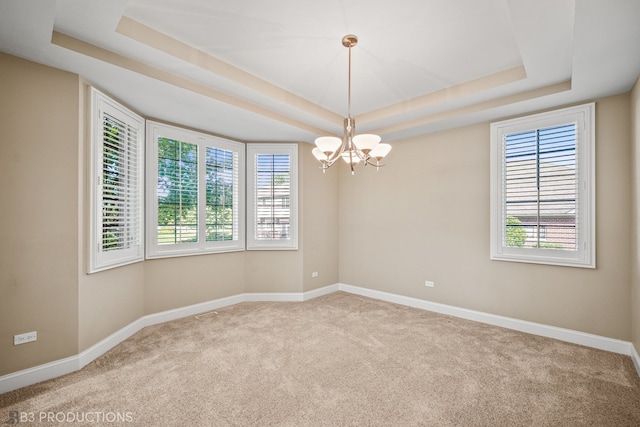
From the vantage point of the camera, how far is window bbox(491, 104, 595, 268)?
3229 millimetres

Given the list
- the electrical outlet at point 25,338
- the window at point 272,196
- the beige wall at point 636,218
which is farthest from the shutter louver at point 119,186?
the beige wall at point 636,218

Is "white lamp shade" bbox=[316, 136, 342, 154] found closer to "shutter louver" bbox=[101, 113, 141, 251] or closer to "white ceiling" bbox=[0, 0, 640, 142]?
"white ceiling" bbox=[0, 0, 640, 142]

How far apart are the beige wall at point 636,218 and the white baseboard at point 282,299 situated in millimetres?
262

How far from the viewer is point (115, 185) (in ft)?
10.8

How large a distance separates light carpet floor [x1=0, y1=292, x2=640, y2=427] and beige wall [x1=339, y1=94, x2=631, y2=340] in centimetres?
44

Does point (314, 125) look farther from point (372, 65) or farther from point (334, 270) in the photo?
point (334, 270)

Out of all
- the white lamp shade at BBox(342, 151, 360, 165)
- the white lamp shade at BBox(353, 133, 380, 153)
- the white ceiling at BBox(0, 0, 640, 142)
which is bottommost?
the white lamp shade at BBox(342, 151, 360, 165)

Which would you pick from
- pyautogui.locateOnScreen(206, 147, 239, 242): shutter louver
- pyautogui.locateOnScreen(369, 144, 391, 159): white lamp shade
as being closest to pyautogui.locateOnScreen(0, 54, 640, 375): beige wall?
pyautogui.locateOnScreen(206, 147, 239, 242): shutter louver

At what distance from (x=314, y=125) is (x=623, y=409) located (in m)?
4.18

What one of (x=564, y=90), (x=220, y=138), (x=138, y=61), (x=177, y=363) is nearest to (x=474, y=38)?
(x=564, y=90)

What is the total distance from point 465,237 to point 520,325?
123cm

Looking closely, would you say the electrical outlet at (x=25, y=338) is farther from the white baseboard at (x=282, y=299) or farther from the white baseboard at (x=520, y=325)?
the white baseboard at (x=520, y=325)

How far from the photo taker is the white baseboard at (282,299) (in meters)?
2.51
